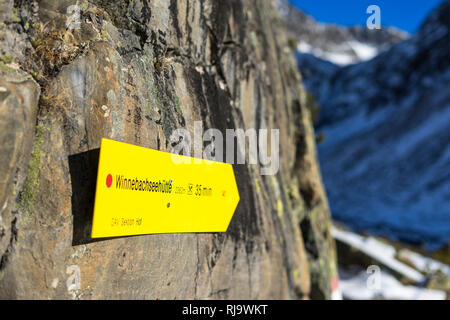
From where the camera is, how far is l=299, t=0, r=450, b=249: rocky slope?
3609 centimetres

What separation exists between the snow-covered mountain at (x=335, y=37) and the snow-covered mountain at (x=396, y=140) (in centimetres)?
8256

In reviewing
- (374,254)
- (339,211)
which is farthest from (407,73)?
(374,254)

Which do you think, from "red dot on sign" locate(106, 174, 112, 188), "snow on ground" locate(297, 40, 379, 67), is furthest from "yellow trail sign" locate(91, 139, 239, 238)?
"snow on ground" locate(297, 40, 379, 67)

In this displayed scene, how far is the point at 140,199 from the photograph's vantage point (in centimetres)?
363

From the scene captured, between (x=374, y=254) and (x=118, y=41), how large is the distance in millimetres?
12198

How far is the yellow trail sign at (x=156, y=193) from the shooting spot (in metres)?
3.34

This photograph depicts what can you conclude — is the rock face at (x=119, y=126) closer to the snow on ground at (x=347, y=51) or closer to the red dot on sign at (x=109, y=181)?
the red dot on sign at (x=109, y=181)

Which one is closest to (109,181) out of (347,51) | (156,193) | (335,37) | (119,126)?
(156,193)

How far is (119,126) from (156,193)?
2.41 feet

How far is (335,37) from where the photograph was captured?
6594 inches

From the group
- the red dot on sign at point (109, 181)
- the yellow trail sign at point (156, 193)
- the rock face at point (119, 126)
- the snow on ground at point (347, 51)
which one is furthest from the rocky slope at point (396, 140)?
the snow on ground at point (347, 51)

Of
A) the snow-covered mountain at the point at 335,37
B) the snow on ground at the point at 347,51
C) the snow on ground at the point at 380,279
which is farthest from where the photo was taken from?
the snow-covered mountain at the point at 335,37

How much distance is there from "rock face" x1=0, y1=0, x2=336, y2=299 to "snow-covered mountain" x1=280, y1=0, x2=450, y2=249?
22.5m

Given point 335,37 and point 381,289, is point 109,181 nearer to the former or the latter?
point 381,289
